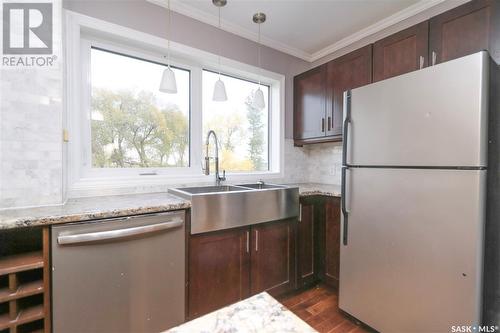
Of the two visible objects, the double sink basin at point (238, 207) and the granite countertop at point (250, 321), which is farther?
the double sink basin at point (238, 207)

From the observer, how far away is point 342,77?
2.19 m

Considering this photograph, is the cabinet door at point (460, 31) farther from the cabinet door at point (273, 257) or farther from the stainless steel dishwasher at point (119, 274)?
the stainless steel dishwasher at point (119, 274)

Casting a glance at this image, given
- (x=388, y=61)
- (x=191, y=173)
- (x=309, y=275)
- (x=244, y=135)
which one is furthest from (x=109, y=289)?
(x=388, y=61)

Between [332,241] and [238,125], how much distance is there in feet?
4.83

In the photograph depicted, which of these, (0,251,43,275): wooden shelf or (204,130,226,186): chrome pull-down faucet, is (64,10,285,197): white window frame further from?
(0,251,43,275): wooden shelf

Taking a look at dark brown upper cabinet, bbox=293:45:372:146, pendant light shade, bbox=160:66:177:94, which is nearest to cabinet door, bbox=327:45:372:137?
dark brown upper cabinet, bbox=293:45:372:146

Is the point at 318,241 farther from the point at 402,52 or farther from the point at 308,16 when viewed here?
the point at 308,16

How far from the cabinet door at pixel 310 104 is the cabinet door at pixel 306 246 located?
858 mm

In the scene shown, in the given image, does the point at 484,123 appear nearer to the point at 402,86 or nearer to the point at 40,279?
the point at 402,86

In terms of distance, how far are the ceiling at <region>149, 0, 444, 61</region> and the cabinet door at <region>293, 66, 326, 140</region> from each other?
395 mm

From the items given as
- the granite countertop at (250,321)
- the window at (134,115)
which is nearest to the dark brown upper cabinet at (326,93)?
the window at (134,115)

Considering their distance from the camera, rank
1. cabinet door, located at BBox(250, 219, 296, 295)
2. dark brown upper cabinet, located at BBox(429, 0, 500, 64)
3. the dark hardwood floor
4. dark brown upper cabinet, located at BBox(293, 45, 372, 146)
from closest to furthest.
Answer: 1. dark brown upper cabinet, located at BBox(429, 0, 500, 64)
2. the dark hardwood floor
3. cabinet door, located at BBox(250, 219, 296, 295)
4. dark brown upper cabinet, located at BBox(293, 45, 372, 146)

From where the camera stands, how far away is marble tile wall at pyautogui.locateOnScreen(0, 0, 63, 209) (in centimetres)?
123

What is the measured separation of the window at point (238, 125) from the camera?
2320mm
